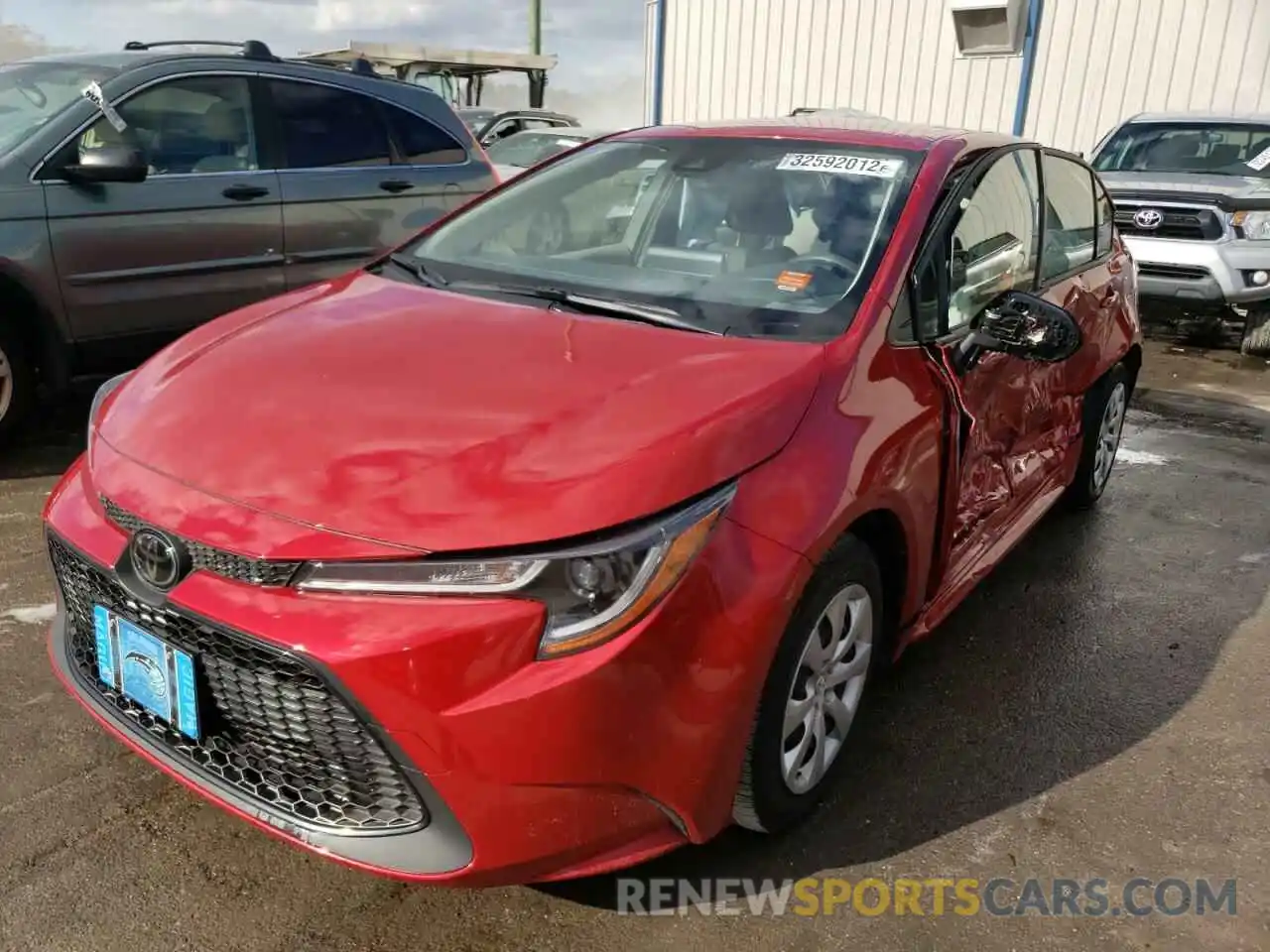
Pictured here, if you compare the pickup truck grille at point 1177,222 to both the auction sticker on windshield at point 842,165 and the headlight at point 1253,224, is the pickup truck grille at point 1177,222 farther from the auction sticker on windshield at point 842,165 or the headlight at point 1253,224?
the auction sticker on windshield at point 842,165

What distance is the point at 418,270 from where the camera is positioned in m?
3.05

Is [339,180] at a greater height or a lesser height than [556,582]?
greater

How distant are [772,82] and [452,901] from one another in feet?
47.2

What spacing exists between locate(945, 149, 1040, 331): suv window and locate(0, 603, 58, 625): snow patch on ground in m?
2.71

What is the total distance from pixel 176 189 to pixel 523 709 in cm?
384

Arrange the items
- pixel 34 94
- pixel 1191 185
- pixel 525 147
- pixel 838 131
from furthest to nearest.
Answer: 1. pixel 525 147
2. pixel 1191 185
3. pixel 34 94
4. pixel 838 131

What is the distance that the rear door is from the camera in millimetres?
5145

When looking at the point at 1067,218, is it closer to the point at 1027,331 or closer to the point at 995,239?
the point at 995,239

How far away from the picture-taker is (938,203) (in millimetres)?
2838

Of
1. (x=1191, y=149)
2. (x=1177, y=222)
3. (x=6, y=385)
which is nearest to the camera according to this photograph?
(x=6, y=385)

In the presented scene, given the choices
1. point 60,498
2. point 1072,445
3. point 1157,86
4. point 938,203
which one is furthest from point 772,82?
point 60,498

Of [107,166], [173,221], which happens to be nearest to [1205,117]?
[173,221]

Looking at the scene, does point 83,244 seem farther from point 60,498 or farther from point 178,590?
point 178,590

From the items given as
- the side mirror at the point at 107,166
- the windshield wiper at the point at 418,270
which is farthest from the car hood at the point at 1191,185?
the side mirror at the point at 107,166
